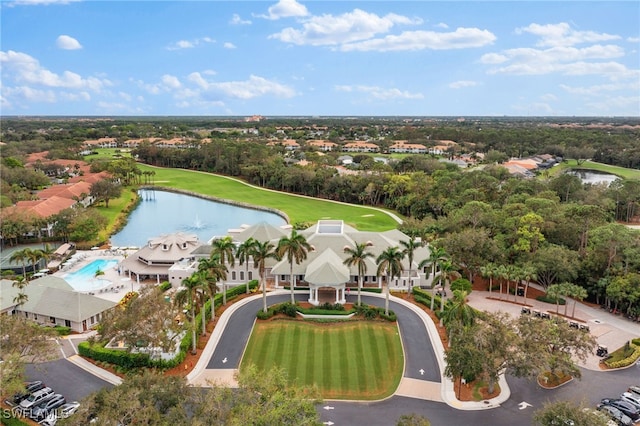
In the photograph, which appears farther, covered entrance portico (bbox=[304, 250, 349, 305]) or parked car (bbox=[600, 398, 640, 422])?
covered entrance portico (bbox=[304, 250, 349, 305])

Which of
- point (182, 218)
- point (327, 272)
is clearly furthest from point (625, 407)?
point (182, 218)

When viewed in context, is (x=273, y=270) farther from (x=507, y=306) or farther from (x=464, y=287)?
(x=507, y=306)

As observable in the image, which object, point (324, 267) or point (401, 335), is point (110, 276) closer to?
point (324, 267)

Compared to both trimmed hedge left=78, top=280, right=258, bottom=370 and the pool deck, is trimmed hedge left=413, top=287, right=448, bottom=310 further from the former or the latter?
the pool deck

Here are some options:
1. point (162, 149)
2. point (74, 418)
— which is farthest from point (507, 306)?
point (162, 149)

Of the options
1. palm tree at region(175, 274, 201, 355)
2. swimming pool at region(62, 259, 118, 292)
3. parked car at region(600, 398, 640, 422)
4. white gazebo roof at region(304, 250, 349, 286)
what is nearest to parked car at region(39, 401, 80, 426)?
palm tree at region(175, 274, 201, 355)
